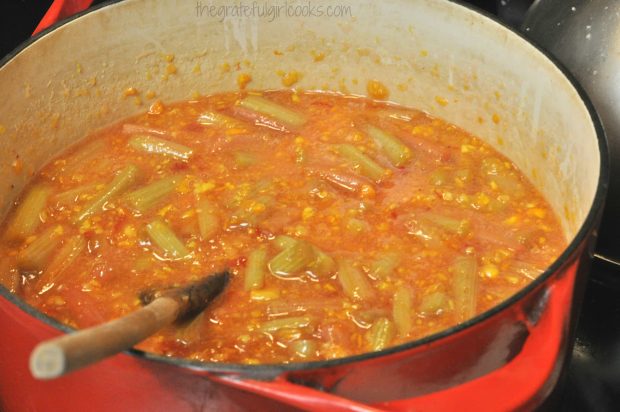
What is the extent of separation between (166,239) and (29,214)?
0.44 meters

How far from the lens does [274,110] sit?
2705 mm

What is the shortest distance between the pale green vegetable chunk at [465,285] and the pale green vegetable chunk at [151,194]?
33.0 inches

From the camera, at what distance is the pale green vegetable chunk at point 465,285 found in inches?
78.7

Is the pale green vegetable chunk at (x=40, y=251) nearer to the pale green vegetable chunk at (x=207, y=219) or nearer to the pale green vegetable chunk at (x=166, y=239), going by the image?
the pale green vegetable chunk at (x=166, y=239)

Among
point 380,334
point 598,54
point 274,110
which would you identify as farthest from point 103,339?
point 598,54

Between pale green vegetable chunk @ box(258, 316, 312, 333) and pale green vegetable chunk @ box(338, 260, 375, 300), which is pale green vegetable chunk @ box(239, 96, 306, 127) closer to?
pale green vegetable chunk @ box(338, 260, 375, 300)

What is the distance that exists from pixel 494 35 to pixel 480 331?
3.87 feet

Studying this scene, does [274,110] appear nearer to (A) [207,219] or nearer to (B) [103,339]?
(A) [207,219]

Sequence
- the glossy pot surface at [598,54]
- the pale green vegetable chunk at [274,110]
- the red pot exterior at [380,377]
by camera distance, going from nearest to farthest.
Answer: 1. the red pot exterior at [380,377]
2. the glossy pot surface at [598,54]
3. the pale green vegetable chunk at [274,110]

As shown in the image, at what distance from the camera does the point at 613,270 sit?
98.7 inches

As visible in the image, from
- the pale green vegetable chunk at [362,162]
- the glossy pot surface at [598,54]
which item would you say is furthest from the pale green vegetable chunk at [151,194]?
the glossy pot surface at [598,54]

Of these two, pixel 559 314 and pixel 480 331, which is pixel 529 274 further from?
pixel 480 331

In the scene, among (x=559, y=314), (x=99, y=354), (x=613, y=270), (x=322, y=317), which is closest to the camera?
(x=99, y=354)

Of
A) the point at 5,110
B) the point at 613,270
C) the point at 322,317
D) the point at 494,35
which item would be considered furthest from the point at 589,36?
the point at 5,110
